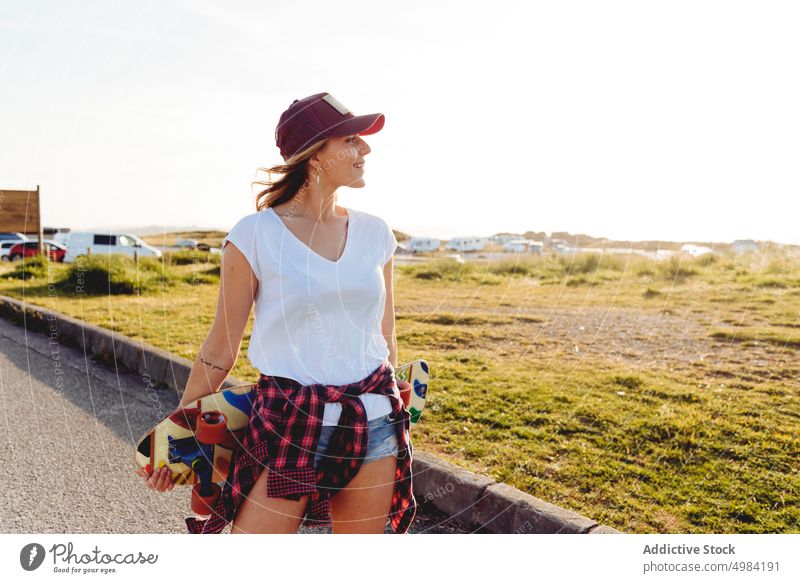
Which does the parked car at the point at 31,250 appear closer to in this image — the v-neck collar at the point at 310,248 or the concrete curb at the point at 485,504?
the concrete curb at the point at 485,504

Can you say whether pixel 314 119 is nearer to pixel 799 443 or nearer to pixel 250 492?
pixel 250 492

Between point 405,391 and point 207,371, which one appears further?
point 405,391

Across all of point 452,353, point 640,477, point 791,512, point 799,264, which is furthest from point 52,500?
point 799,264

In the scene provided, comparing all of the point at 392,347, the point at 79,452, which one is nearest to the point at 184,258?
the point at 79,452

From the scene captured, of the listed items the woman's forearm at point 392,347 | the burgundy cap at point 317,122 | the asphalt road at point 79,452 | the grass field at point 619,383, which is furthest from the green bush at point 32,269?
the burgundy cap at point 317,122

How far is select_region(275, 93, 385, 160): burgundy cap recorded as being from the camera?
5.77ft

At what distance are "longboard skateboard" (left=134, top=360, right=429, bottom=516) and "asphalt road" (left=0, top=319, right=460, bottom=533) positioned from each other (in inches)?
51.6

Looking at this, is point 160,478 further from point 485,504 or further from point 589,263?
point 589,263

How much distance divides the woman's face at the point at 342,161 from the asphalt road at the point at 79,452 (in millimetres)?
1708

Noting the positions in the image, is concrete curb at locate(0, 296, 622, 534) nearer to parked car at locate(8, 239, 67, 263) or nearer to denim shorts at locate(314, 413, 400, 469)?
denim shorts at locate(314, 413, 400, 469)

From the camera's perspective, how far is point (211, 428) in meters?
1.75
